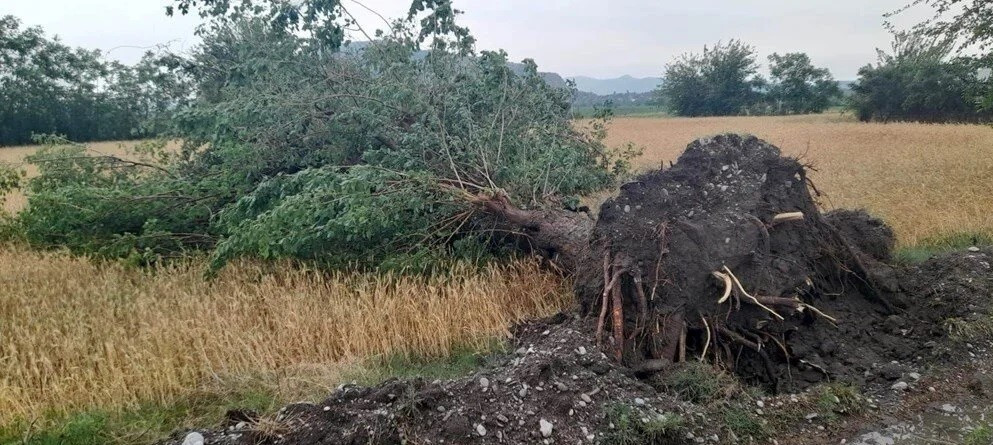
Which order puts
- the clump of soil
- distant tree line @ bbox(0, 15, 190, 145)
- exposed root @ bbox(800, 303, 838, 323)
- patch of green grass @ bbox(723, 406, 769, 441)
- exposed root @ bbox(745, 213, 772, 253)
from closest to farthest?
the clump of soil → patch of green grass @ bbox(723, 406, 769, 441) → exposed root @ bbox(800, 303, 838, 323) → exposed root @ bbox(745, 213, 772, 253) → distant tree line @ bbox(0, 15, 190, 145)

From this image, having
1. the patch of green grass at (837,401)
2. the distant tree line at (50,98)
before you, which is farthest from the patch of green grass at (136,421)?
the distant tree line at (50,98)

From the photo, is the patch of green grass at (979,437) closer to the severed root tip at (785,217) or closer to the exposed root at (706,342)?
the exposed root at (706,342)

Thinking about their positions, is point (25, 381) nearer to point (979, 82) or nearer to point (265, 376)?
point (265, 376)

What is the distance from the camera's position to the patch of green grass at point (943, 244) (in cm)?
785

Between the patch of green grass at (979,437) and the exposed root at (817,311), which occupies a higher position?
the exposed root at (817,311)

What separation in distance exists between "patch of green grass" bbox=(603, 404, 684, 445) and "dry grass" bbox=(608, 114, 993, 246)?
337 cm

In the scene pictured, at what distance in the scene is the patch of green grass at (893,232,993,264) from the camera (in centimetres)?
785

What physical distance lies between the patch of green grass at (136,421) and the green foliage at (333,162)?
195 centimetres

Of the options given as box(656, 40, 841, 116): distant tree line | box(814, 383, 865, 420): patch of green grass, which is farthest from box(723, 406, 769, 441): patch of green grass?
box(656, 40, 841, 116): distant tree line

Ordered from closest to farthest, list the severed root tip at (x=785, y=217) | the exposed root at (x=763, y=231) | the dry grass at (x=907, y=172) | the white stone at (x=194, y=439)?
the white stone at (x=194, y=439), the exposed root at (x=763, y=231), the severed root tip at (x=785, y=217), the dry grass at (x=907, y=172)

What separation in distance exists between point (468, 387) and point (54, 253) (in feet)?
21.4

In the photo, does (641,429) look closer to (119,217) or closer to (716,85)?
(119,217)

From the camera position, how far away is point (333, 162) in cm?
826

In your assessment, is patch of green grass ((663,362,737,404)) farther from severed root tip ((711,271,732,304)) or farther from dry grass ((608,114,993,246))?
dry grass ((608,114,993,246))
